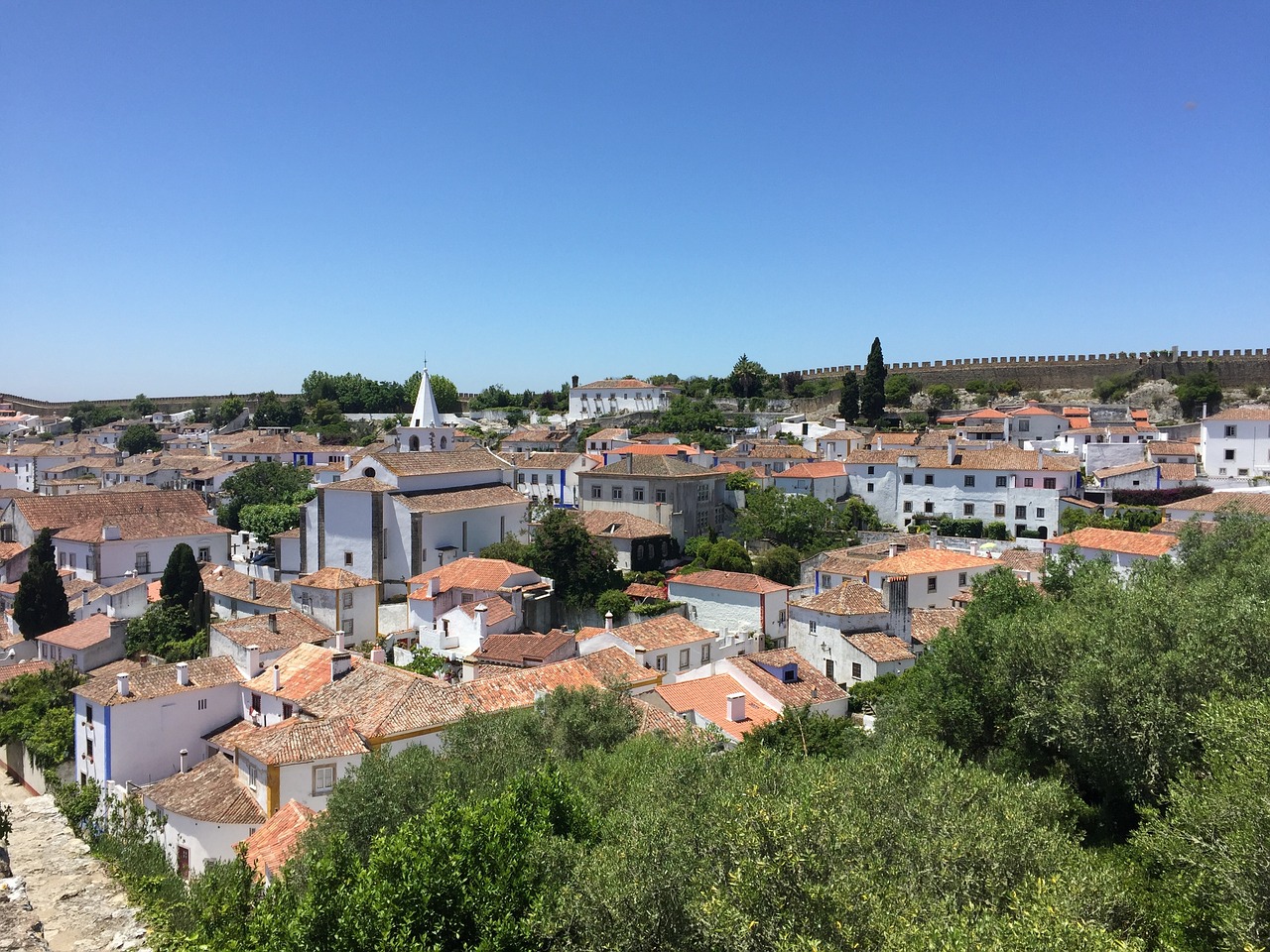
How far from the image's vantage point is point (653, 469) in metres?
44.3

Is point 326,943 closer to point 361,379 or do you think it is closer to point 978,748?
point 978,748

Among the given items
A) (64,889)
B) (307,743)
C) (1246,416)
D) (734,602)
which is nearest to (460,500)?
(734,602)

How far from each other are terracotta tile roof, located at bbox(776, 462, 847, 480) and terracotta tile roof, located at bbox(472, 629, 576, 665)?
23606mm

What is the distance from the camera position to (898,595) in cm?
3092

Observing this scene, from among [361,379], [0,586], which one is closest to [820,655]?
[0,586]

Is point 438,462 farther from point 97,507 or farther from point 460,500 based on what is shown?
point 97,507

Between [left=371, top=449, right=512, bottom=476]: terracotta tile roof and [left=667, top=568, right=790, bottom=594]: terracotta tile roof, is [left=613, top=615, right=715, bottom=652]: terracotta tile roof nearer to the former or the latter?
[left=667, top=568, right=790, bottom=594]: terracotta tile roof

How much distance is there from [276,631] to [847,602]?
64.3ft

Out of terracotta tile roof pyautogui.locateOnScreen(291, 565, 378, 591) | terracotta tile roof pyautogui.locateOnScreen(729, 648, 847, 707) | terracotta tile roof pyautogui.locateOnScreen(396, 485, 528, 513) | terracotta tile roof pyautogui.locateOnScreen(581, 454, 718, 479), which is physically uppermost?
terracotta tile roof pyautogui.locateOnScreen(581, 454, 718, 479)

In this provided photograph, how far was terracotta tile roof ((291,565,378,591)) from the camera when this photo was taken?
34.3 m

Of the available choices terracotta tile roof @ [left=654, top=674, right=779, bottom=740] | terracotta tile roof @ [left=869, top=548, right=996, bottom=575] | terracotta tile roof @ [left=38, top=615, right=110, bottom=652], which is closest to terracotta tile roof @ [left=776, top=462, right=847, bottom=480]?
terracotta tile roof @ [left=869, top=548, right=996, bottom=575]

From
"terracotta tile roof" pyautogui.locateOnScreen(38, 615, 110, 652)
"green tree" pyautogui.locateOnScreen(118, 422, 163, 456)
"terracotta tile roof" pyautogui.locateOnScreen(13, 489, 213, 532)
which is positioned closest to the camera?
"terracotta tile roof" pyautogui.locateOnScreen(38, 615, 110, 652)

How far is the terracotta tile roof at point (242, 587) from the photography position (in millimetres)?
35969

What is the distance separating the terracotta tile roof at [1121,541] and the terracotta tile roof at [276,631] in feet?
89.4
